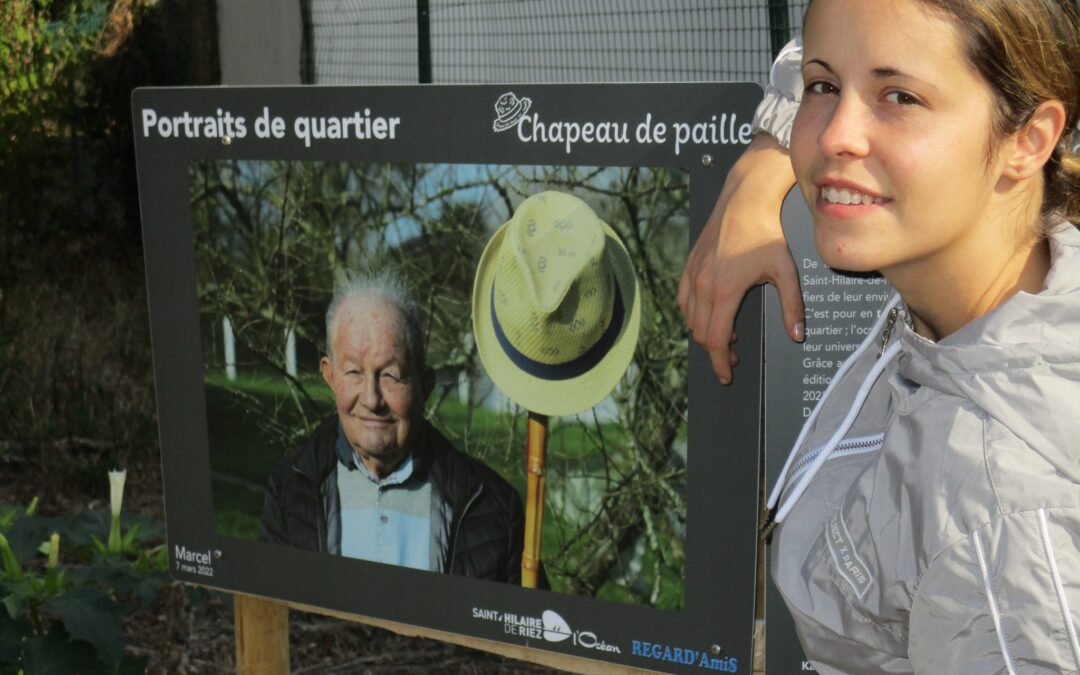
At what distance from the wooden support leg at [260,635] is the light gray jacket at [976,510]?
1539 mm

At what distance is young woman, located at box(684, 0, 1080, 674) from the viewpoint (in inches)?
42.7

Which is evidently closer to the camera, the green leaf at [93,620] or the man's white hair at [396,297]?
the man's white hair at [396,297]

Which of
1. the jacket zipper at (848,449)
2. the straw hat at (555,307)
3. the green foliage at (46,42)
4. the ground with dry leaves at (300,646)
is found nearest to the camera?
the jacket zipper at (848,449)

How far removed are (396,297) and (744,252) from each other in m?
0.71

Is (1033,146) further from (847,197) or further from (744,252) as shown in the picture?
(744,252)

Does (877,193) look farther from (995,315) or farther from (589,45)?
(589,45)

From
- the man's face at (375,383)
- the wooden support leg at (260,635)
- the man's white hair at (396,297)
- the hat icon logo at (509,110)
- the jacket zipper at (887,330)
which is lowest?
the wooden support leg at (260,635)

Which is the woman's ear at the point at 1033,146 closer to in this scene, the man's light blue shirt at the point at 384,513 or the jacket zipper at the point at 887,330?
the jacket zipper at the point at 887,330

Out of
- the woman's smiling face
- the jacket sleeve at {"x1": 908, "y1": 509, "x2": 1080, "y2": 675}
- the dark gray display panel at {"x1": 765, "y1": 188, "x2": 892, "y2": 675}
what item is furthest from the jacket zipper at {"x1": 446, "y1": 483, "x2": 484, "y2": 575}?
the jacket sleeve at {"x1": 908, "y1": 509, "x2": 1080, "y2": 675}

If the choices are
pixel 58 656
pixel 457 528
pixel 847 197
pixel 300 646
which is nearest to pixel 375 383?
pixel 457 528

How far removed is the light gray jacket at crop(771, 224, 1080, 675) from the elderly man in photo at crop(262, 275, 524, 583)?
3.08ft

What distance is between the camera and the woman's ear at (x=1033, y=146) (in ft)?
3.92

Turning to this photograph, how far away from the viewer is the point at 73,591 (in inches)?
106

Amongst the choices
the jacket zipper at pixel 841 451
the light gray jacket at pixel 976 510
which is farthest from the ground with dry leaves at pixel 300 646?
the light gray jacket at pixel 976 510
